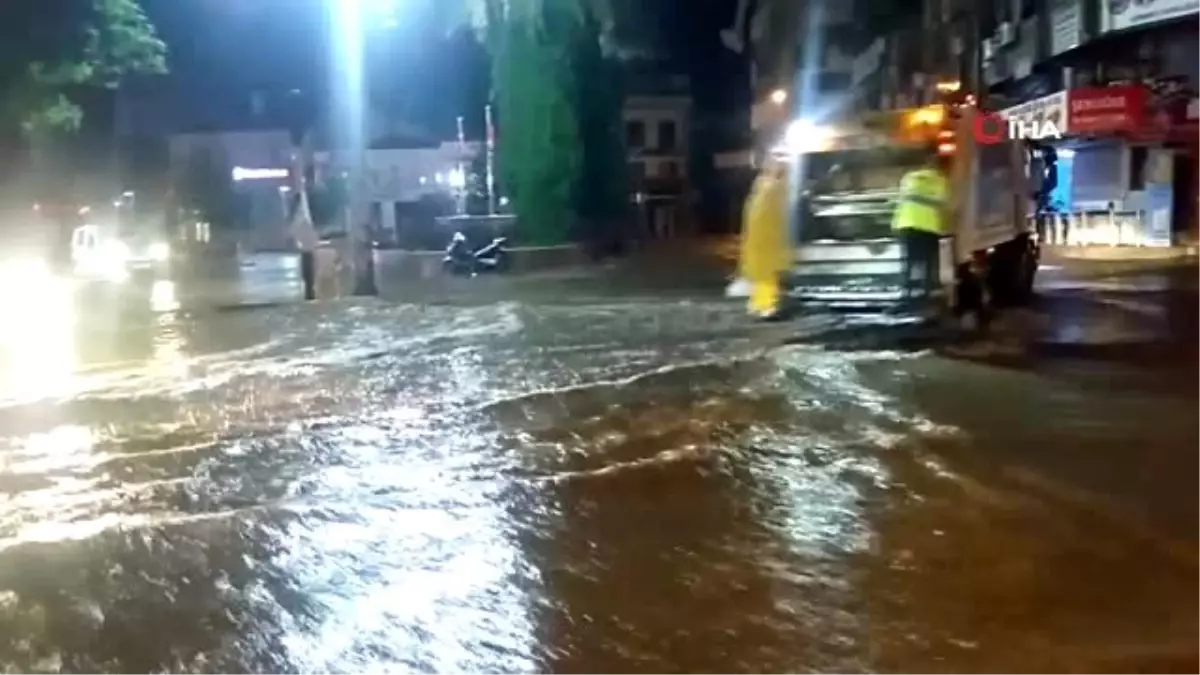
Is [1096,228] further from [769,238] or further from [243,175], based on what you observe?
[243,175]

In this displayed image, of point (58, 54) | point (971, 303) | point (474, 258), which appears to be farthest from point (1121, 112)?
point (58, 54)

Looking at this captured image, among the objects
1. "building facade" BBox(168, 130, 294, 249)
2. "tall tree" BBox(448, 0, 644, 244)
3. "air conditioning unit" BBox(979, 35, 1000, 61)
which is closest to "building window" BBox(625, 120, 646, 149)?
"building facade" BBox(168, 130, 294, 249)

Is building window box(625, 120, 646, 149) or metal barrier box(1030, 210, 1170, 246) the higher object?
building window box(625, 120, 646, 149)

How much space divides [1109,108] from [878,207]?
1505 cm

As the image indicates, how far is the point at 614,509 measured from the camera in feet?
26.0

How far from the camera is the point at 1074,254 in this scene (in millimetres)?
29656

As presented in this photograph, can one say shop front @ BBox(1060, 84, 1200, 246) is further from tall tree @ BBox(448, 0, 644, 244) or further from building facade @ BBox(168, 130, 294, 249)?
building facade @ BBox(168, 130, 294, 249)

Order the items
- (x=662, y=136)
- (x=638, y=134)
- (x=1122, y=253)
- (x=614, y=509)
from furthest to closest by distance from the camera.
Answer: (x=662, y=136) → (x=638, y=134) → (x=1122, y=253) → (x=614, y=509)

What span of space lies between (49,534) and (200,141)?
60501 millimetres

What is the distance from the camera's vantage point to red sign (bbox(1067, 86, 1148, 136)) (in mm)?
29438

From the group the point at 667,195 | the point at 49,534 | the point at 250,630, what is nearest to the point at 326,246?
the point at 49,534

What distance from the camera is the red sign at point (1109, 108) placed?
96.6 feet

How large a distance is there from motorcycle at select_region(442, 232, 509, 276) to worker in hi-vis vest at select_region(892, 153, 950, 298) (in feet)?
48.8

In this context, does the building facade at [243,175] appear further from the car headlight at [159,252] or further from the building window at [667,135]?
the building window at [667,135]
